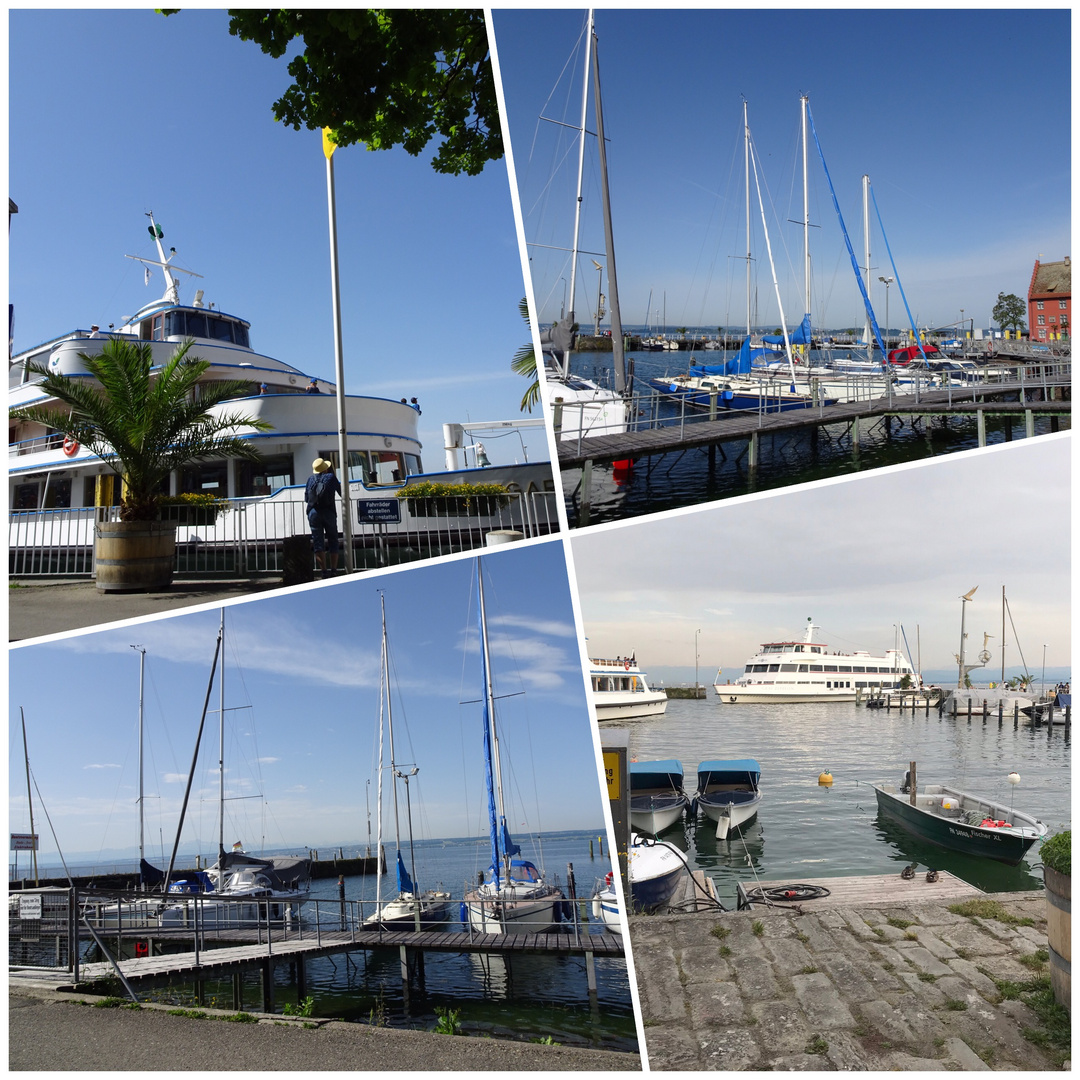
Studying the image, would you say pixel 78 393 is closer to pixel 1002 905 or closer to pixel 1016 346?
pixel 1002 905

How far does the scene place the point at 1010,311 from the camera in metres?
20.0

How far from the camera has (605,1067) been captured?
4.28 m

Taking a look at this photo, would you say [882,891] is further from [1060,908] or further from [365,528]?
[365,528]

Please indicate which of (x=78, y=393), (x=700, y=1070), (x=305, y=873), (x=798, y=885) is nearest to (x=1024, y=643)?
(x=798, y=885)

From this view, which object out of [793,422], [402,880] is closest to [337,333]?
[793,422]

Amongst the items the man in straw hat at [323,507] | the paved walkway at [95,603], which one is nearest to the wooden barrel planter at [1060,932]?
the paved walkway at [95,603]

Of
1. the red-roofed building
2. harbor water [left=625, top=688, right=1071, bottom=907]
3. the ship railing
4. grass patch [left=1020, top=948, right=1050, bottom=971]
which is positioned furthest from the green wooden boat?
the red-roofed building

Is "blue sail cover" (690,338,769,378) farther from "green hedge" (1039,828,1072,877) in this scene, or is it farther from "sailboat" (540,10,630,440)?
"green hedge" (1039,828,1072,877)

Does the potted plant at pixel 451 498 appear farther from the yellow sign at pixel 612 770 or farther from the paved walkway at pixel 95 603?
the yellow sign at pixel 612 770

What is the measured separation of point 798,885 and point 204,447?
673 cm

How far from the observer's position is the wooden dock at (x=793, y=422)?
893cm

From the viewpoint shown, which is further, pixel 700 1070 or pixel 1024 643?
pixel 1024 643

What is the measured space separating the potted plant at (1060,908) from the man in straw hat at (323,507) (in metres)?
5.38

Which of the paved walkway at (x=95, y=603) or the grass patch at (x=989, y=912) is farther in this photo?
the paved walkway at (x=95, y=603)
